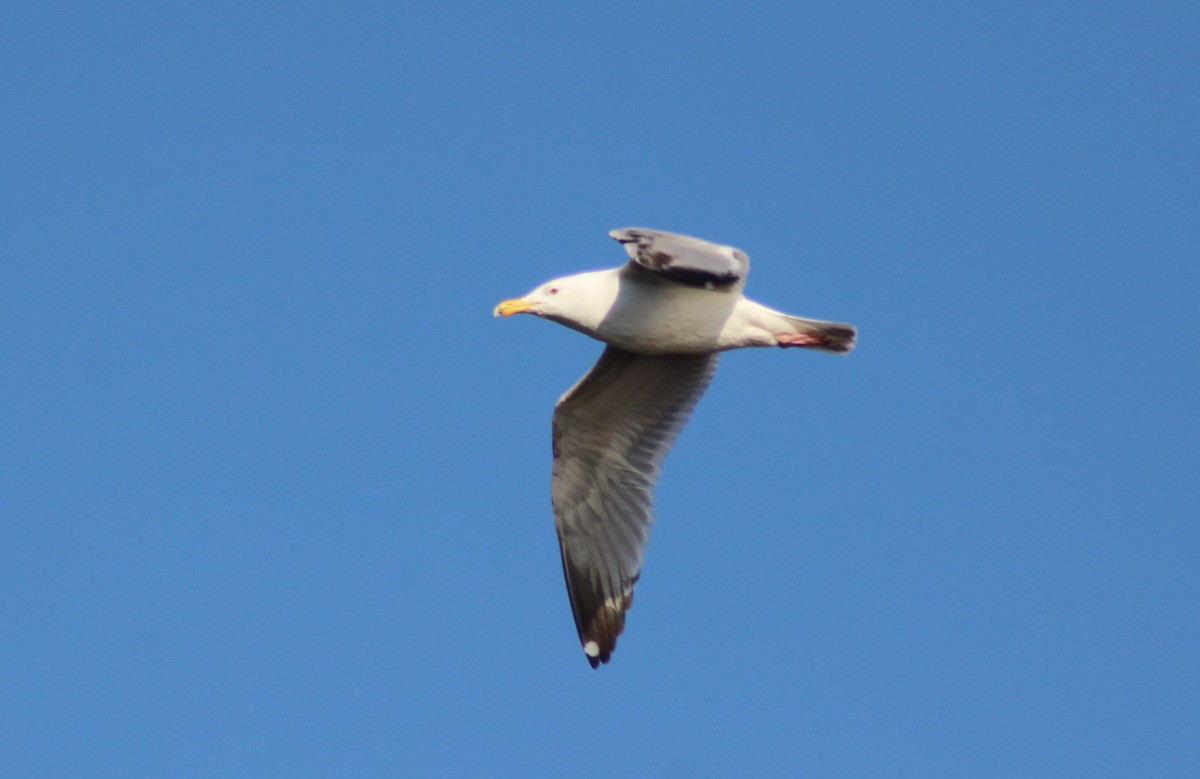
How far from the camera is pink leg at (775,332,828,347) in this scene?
32.0 ft

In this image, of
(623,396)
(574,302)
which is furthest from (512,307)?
(623,396)

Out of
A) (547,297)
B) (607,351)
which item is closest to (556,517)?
(607,351)

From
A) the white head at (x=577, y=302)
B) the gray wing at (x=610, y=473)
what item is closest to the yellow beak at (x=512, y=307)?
the white head at (x=577, y=302)

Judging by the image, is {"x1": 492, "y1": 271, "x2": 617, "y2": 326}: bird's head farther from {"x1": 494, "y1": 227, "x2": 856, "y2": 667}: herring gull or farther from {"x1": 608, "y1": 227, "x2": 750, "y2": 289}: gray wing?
{"x1": 608, "y1": 227, "x2": 750, "y2": 289}: gray wing

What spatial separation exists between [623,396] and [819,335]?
1566 millimetres

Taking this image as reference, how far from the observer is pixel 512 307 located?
9.75 m

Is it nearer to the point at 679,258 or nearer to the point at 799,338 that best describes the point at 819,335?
the point at 799,338

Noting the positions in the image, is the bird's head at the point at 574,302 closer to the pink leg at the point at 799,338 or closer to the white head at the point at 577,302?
the white head at the point at 577,302

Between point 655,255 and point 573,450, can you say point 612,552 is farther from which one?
point 655,255

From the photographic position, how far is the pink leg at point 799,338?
32.0 feet

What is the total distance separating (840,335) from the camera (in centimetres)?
982

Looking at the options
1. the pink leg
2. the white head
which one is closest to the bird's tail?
the pink leg

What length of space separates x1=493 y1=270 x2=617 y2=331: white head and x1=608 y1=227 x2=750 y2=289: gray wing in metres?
0.96

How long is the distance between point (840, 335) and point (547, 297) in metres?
1.71
